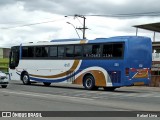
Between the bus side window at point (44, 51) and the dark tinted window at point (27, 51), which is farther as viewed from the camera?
the dark tinted window at point (27, 51)

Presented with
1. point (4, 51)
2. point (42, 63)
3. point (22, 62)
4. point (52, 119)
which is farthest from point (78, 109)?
point (4, 51)

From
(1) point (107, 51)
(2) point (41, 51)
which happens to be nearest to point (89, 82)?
(1) point (107, 51)

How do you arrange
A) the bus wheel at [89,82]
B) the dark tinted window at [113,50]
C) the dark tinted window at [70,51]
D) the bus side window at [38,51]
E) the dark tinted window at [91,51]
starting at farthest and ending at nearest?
the bus side window at [38,51]
the dark tinted window at [70,51]
the bus wheel at [89,82]
the dark tinted window at [91,51]
the dark tinted window at [113,50]

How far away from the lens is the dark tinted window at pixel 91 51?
27011 mm

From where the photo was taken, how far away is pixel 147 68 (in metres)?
26.7

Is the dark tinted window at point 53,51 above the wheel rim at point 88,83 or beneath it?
above

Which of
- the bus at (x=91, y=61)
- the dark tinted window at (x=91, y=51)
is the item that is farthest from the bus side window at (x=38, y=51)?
the dark tinted window at (x=91, y=51)

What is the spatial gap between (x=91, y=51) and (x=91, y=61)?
68cm

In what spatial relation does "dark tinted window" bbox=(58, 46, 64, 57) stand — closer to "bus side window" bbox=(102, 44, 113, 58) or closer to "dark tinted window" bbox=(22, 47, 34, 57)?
"dark tinted window" bbox=(22, 47, 34, 57)

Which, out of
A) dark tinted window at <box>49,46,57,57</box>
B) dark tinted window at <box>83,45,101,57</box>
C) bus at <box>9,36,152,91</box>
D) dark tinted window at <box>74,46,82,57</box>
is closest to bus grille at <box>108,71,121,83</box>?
bus at <box>9,36,152,91</box>

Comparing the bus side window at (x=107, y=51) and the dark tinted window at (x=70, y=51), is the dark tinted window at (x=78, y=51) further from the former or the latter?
the bus side window at (x=107, y=51)

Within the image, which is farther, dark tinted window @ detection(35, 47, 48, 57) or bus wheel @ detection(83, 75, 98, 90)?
dark tinted window @ detection(35, 47, 48, 57)

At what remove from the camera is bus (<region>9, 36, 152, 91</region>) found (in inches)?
1009

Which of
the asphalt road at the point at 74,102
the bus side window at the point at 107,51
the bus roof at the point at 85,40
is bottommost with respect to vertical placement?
the asphalt road at the point at 74,102
